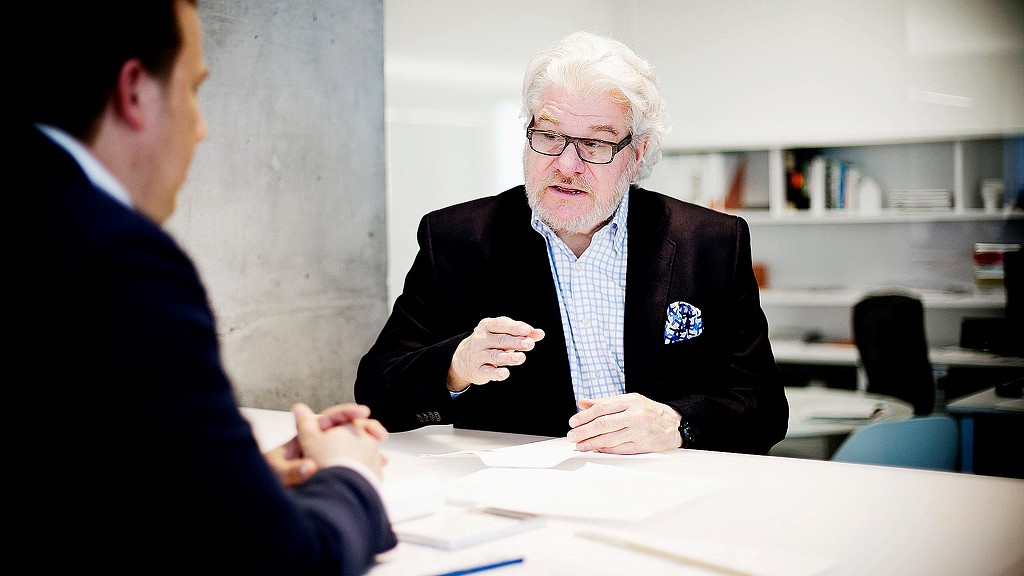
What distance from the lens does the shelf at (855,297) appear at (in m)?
5.79

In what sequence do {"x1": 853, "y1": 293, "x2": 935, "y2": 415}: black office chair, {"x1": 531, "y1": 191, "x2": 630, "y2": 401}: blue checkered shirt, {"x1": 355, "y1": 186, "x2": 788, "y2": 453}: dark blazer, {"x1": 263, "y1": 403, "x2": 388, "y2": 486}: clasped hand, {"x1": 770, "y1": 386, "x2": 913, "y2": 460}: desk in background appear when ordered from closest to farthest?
{"x1": 263, "y1": 403, "x2": 388, "y2": 486}: clasped hand → {"x1": 355, "y1": 186, "x2": 788, "y2": 453}: dark blazer → {"x1": 531, "y1": 191, "x2": 630, "y2": 401}: blue checkered shirt → {"x1": 770, "y1": 386, "x2": 913, "y2": 460}: desk in background → {"x1": 853, "y1": 293, "x2": 935, "y2": 415}: black office chair

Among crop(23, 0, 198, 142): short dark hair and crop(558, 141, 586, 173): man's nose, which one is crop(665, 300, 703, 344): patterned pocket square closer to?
crop(558, 141, 586, 173): man's nose

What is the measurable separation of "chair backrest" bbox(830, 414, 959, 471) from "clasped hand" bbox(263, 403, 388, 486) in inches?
82.5

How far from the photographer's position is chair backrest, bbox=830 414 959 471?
2.88m

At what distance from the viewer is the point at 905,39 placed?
5777mm

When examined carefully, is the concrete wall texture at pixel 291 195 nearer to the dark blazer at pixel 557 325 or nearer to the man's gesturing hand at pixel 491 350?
the dark blazer at pixel 557 325

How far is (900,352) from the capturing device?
490 centimetres

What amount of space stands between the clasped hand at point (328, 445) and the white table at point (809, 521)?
0.51 ft

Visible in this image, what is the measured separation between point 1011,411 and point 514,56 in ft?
9.40

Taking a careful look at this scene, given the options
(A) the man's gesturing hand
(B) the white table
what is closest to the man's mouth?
(A) the man's gesturing hand

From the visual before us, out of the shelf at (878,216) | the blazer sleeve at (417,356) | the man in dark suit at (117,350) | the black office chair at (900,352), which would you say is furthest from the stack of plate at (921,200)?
the man in dark suit at (117,350)

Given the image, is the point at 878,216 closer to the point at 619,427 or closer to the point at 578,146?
the point at 578,146

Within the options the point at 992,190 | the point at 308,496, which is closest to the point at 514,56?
the point at 992,190

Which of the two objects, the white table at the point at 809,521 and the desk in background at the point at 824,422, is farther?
the desk in background at the point at 824,422
